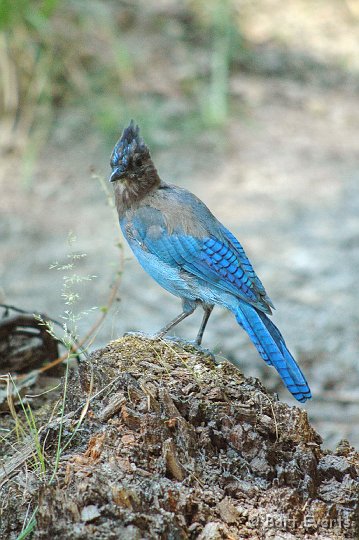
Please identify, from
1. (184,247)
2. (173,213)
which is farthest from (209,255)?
(173,213)

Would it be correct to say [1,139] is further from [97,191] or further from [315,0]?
[315,0]

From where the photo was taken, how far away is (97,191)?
6242 millimetres

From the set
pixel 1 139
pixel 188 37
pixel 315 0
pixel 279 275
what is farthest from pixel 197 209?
pixel 315 0

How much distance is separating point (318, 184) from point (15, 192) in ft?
7.18

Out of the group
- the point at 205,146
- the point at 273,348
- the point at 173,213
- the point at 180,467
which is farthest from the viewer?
the point at 205,146

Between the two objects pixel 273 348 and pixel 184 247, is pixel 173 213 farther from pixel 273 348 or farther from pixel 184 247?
pixel 273 348

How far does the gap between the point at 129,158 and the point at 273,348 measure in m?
0.84

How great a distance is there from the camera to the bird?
2.63 metres

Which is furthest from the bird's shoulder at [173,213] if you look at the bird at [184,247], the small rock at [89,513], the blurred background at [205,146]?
the blurred background at [205,146]

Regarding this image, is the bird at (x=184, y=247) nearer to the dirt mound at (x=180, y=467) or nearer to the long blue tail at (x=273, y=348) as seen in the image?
the long blue tail at (x=273, y=348)

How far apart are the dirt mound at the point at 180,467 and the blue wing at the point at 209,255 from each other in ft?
1.24

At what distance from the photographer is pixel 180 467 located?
200cm

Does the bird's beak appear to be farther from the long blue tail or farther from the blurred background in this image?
the blurred background

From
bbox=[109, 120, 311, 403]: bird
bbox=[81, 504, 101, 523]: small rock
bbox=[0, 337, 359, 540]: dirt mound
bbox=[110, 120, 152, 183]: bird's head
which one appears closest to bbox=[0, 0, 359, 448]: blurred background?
bbox=[109, 120, 311, 403]: bird
